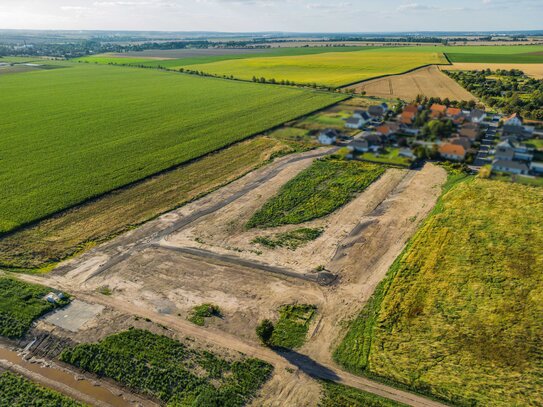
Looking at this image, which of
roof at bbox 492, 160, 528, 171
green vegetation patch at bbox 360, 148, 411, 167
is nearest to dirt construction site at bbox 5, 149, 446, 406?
green vegetation patch at bbox 360, 148, 411, 167

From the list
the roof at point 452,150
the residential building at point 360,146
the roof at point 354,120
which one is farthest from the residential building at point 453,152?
the roof at point 354,120

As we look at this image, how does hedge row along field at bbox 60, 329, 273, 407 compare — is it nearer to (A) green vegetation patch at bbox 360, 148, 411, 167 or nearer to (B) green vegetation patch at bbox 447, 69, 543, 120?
(A) green vegetation patch at bbox 360, 148, 411, 167

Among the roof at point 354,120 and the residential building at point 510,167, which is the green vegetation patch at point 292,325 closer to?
the residential building at point 510,167

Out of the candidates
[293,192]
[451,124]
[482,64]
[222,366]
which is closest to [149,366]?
[222,366]

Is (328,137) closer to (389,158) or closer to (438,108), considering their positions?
(389,158)

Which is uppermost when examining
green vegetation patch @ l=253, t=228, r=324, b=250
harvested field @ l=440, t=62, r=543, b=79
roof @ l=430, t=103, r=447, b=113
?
harvested field @ l=440, t=62, r=543, b=79

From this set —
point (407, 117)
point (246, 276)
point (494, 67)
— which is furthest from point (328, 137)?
point (494, 67)
